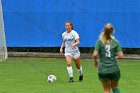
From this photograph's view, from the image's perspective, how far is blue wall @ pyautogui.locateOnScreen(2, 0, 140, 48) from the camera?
2694 centimetres

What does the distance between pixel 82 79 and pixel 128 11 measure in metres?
10.2

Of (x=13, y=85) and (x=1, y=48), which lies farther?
(x=1, y=48)

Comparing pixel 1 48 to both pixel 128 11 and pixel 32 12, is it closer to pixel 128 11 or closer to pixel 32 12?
pixel 32 12

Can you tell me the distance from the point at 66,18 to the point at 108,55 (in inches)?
630

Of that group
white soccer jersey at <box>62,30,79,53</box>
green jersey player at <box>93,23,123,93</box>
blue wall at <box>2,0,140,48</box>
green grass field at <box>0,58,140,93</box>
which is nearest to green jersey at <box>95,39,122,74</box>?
green jersey player at <box>93,23,123,93</box>

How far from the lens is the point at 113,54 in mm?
11188

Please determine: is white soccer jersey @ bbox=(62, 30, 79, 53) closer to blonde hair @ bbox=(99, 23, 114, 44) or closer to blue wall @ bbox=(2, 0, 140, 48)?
blonde hair @ bbox=(99, 23, 114, 44)

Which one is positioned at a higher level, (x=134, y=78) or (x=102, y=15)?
(x=102, y=15)

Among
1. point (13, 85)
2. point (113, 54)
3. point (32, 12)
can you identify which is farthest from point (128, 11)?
point (113, 54)

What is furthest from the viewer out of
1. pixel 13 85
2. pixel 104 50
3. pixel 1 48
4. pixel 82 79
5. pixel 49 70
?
pixel 1 48

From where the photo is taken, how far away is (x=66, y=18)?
27.0m

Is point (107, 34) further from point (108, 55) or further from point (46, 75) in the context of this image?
point (46, 75)

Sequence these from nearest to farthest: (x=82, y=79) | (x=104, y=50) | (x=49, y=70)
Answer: (x=104, y=50) → (x=82, y=79) → (x=49, y=70)

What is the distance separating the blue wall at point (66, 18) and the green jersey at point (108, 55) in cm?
1576
